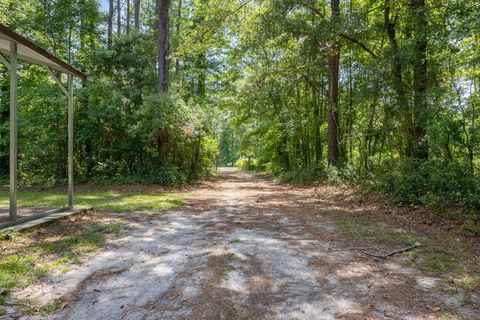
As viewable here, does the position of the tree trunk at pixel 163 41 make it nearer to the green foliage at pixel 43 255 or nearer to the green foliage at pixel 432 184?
the green foliage at pixel 43 255

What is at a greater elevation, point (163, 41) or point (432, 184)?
point (163, 41)

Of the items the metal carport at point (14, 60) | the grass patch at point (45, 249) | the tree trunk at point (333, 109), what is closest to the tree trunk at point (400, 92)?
the tree trunk at point (333, 109)

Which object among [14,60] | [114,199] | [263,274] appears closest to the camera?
[263,274]

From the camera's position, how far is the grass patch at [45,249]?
3271 mm

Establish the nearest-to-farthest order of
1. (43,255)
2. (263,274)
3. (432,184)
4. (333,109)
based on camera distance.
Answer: (263,274), (43,255), (432,184), (333,109)

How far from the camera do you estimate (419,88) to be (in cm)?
816

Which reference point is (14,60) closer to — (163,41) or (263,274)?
(263,274)

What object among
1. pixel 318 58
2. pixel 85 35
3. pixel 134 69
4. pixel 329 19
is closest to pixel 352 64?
pixel 318 58

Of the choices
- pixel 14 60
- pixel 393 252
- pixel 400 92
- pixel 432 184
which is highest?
pixel 400 92

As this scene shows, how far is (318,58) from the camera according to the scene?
1112 cm

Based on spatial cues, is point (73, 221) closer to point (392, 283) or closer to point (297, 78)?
point (392, 283)

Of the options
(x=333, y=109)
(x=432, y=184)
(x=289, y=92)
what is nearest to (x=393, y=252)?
(x=432, y=184)

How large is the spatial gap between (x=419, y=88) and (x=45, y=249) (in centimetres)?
868

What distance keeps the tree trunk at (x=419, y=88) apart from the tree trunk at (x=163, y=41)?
349 inches
